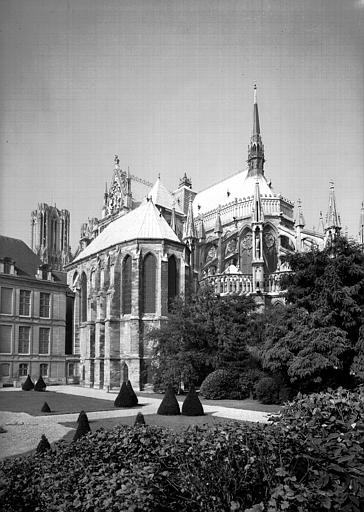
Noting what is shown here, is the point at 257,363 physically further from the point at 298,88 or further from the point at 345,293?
the point at 298,88

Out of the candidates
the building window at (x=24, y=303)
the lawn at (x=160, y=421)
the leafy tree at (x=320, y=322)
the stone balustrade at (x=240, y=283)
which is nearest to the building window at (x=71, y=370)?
the building window at (x=24, y=303)

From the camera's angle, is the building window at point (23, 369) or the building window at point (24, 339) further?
the building window at point (23, 369)

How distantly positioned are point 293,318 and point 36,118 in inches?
617

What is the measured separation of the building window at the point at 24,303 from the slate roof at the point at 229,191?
3111 cm

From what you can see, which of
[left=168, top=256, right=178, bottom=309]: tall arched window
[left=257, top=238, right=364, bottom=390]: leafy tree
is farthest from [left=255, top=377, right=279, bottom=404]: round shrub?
[left=168, top=256, right=178, bottom=309]: tall arched window

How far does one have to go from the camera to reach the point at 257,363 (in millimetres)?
29984

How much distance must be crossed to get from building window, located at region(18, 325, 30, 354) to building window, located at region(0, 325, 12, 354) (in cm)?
87

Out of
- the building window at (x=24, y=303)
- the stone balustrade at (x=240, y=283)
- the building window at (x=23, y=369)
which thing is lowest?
the building window at (x=23, y=369)

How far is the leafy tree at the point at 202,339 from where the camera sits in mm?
30266

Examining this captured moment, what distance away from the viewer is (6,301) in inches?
1487

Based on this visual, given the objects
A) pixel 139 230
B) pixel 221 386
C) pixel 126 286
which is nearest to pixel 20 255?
pixel 126 286

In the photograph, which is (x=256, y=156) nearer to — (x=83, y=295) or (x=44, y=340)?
(x=83, y=295)

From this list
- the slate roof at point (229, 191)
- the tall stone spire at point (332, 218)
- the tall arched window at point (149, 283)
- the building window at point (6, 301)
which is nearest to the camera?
the building window at point (6, 301)

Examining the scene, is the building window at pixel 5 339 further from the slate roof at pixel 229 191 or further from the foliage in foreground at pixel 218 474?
the slate roof at pixel 229 191
